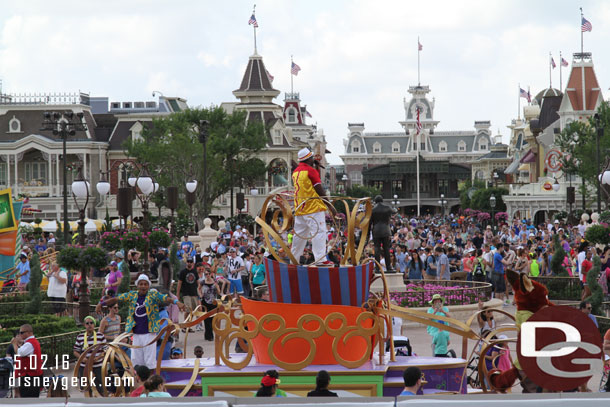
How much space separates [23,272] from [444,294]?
9.93m

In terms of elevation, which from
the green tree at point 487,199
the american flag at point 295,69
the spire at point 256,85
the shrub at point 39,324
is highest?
the american flag at point 295,69

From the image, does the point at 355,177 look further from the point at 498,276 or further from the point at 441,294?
the point at 441,294

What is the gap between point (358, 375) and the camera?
9016 mm

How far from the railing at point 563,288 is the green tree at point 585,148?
2310 centimetres

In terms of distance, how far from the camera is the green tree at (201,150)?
51062mm

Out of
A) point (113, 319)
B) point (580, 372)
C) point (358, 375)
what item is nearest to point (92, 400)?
point (358, 375)

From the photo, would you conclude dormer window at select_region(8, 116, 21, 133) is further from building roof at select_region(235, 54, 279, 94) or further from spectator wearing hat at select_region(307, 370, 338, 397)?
spectator wearing hat at select_region(307, 370, 338, 397)

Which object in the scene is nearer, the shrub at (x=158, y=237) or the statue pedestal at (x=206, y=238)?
the shrub at (x=158, y=237)

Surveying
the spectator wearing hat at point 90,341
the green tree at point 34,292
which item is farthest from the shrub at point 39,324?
the spectator wearing hat at point 90,341

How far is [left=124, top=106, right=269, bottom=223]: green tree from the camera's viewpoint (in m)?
51.1

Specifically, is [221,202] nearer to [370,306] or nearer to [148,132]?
[148,132]

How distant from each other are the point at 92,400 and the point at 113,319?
19.6 feet

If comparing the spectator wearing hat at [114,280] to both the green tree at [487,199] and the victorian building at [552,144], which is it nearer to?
the victorian building at [552,144]

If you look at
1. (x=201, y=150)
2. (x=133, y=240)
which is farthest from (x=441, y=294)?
(x=201, y=150)
